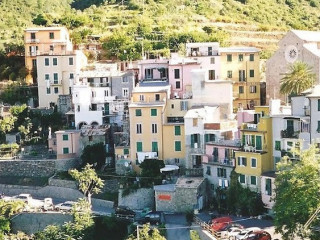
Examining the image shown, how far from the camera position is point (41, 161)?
47.9m

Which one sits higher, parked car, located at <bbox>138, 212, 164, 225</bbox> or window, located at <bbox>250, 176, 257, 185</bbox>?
window, located at <bbox>250, 176, 257, 185</bbox>

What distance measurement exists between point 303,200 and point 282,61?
19.0 metres

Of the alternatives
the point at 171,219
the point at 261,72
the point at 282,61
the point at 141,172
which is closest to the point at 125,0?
the point at 261,72

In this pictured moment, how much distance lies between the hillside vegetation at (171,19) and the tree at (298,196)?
27.6 metres

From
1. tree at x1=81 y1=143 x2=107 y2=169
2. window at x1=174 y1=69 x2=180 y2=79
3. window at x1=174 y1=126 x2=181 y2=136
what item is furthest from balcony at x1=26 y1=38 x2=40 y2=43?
window at x1=174 y1=126 x2=181 y2=136

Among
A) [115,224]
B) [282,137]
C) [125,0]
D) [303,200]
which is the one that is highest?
[125,0]

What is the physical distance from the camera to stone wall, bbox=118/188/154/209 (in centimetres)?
4216

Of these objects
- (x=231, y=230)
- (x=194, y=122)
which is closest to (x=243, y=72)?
(x=194, y=122)

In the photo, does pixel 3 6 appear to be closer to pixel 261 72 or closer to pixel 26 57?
pixel 26 57

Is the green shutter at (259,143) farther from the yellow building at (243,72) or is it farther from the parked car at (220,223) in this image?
the yellow building at (243,72)

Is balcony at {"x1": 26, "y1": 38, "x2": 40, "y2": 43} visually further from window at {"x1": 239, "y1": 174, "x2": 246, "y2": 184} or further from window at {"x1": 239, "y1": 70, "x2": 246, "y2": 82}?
window at {"x1": 239, "y1": 174, "x2": 246, "y2": 184}

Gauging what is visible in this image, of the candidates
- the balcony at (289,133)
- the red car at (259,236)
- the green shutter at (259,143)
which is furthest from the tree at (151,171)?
the red car at (259,236)

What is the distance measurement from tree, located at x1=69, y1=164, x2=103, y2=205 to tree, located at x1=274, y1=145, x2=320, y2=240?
45.9 ft

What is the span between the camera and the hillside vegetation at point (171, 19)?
6178 cm
